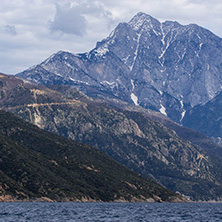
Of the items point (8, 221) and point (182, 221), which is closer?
point (8, 221)

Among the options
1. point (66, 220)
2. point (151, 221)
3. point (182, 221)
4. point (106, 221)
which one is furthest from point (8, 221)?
point (182, 221)

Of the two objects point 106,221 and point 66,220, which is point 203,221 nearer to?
point 106,221

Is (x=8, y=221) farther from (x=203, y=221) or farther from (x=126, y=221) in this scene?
(x=203, y=221)

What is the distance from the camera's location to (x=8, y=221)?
174 m

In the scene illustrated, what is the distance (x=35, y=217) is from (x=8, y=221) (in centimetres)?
2270

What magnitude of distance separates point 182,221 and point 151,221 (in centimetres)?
1223

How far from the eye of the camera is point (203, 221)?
654ft

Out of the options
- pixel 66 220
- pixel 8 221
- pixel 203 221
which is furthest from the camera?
pixel 203 221

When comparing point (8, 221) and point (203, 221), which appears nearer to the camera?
→ point (8, 221)

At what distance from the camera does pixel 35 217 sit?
641 feet

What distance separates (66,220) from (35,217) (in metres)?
15.3

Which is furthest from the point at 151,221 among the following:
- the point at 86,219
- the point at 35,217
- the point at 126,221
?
the point at 35,217

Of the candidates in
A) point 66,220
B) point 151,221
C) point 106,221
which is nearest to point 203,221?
point 151,221

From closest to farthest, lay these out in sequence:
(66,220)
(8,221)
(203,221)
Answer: (8,221) < (66,220) < (203,221)
